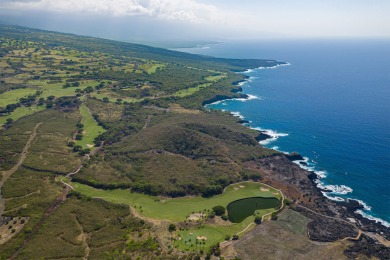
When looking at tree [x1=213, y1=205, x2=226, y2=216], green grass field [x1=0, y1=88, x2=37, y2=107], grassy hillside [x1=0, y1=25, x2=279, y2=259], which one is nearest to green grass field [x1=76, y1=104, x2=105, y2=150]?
grassy hillside [x1=0, y1=25, x2=279, y2=259]

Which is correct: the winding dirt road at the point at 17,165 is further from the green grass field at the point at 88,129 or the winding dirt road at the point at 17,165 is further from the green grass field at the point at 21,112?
the green grass field at the point at 21,112

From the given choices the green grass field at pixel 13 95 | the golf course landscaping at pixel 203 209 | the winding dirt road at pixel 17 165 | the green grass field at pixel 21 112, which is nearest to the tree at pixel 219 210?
the golf course landscaping at pixel 203 209

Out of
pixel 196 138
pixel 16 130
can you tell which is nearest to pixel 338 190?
pixel 196 138

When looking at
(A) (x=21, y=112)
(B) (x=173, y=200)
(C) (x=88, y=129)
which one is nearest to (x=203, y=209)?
(B) (x=173, y=200)

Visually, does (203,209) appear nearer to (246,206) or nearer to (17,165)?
(246,206)

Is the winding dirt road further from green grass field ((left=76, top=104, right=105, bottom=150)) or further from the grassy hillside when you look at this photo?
green grass field ((left=76, top=104, right=105, bottom=150))

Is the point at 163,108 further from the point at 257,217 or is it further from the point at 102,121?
the point at 257,217

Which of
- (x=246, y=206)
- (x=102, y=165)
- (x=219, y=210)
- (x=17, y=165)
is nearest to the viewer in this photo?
(x=219, y=210)
